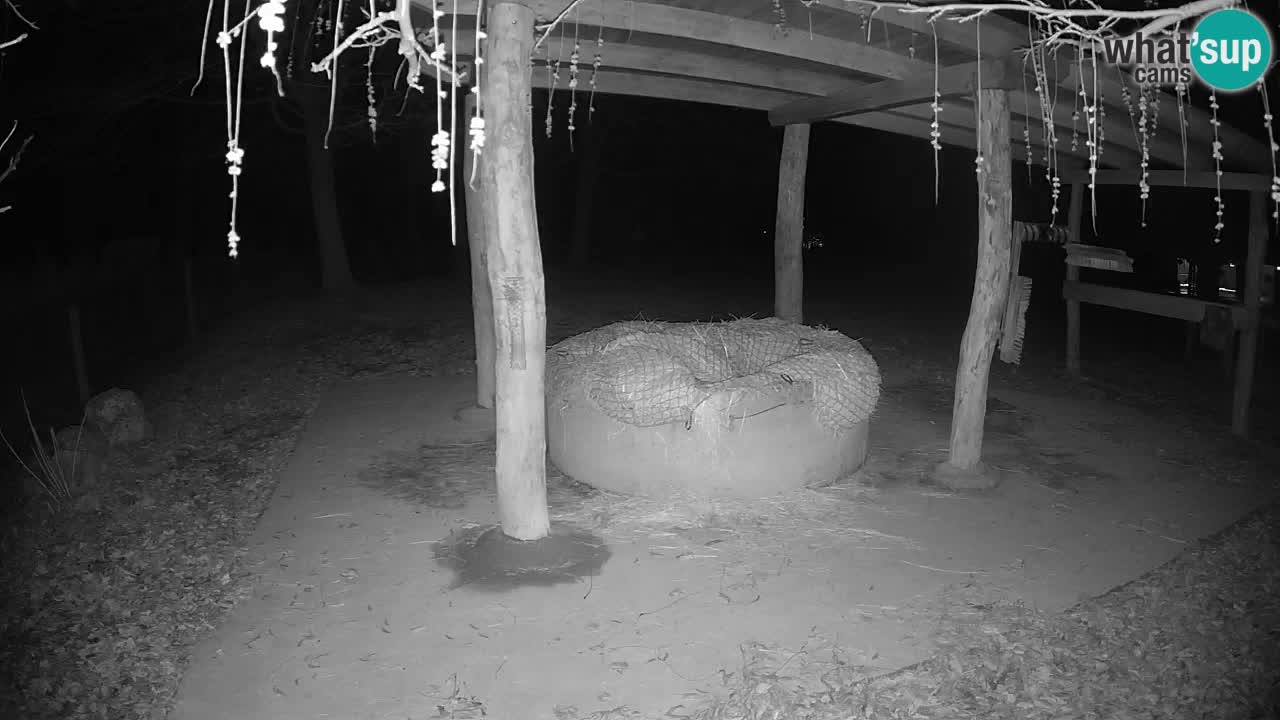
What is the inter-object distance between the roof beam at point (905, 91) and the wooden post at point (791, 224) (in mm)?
280

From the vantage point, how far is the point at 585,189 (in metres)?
19.8

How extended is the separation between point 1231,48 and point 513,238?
4474 millimetres

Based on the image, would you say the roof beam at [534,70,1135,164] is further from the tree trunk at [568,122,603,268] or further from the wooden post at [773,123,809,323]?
the tree trunk at [568,122,603,268]

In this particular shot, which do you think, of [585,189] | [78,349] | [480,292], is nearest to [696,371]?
[480,292]

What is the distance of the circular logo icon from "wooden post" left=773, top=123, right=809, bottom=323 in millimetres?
3569

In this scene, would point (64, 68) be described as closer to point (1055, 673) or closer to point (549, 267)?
point (549, 267)

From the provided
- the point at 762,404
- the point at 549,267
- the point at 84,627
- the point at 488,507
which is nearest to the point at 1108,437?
the point at 762,404

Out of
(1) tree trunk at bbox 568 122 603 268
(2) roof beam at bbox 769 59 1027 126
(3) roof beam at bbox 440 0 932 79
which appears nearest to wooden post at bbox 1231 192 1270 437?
(2) roof beam at bbox 769 59 1027 126

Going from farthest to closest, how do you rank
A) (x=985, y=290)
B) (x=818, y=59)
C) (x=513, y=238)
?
1. (x=818, y=59)
2. (x=985, y=290)
3. (x=513, y=238)

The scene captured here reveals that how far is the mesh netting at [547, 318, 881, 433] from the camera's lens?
228 inches

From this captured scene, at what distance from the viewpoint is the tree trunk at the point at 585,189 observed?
1955 centimetres

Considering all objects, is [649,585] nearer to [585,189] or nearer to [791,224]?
[791,224]

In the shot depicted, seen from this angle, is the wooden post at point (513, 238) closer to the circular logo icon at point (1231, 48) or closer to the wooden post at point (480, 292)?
the wooden post at point (480, 292)

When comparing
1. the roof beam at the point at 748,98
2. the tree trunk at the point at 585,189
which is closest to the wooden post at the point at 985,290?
the roof beam at the point at 748,98
